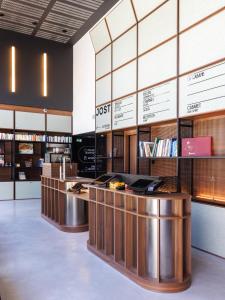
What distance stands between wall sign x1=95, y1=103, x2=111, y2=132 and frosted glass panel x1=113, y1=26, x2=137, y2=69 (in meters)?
1.13

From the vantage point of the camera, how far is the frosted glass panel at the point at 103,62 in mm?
7559

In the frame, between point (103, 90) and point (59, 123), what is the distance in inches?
120

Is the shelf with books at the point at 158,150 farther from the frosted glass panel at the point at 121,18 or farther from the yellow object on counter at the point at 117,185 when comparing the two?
the frosted glass panel at the point at 121,18

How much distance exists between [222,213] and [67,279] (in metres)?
2.46

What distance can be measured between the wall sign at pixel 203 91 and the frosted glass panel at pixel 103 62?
310 cm

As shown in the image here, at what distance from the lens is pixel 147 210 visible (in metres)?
3.37

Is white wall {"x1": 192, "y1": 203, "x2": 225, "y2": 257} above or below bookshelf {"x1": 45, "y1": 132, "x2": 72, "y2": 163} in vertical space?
below

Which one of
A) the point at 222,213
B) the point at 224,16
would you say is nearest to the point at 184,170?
the point at 222,213

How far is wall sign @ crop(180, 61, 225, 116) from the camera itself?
13.9ft

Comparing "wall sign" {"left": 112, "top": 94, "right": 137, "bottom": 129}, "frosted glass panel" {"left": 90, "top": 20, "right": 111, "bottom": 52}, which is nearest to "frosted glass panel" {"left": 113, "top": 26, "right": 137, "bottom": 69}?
"frosted glass panel" {"left": 90, "top": 20, "right": 111, "bottom": 52}

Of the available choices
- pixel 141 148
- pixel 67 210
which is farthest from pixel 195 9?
pixel 67 210

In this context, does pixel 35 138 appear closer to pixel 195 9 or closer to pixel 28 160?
pixel 28 160

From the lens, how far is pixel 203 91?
4.54 m

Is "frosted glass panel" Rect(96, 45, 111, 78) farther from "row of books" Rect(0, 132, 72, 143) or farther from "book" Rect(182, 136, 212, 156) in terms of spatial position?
"book" Rect(182, 136, 212, 156)
